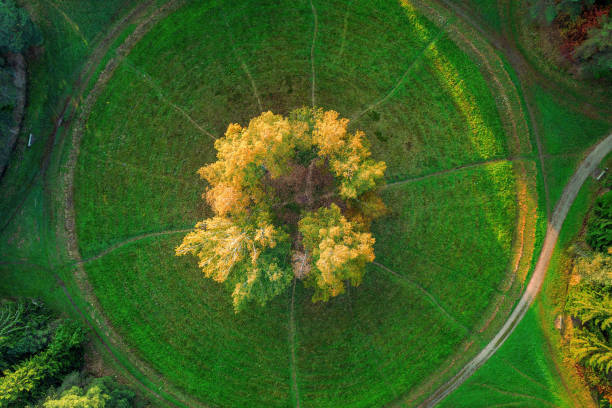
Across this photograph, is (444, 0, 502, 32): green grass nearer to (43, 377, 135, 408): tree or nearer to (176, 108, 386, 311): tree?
(176, 108, 386, 311): tree

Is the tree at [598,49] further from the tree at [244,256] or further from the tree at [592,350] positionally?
the tree at [244,256]

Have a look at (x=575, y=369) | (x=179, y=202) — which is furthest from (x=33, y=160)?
(x=575, y=369)

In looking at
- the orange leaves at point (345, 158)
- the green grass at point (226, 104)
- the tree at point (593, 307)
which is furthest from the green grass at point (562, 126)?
the orange leaves at point (345, 158)

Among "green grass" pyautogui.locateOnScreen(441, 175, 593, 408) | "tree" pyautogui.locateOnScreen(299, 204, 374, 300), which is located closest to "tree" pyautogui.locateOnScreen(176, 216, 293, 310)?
"tree" pyautogui.locateOnScreen(299, 204, 374, 300)

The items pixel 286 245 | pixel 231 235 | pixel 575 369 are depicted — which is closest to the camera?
pixel 231 235

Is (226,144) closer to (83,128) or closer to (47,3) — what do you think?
(83,128)

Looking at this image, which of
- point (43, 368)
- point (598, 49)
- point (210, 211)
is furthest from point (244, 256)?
point (598, 49)
